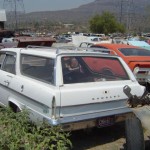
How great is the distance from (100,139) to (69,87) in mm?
1377

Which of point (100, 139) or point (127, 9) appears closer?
point (100, 139)

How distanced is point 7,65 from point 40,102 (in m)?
1.97

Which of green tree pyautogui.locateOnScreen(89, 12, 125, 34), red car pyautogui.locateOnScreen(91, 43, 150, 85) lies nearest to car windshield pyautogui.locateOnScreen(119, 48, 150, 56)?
red car pyautogui.locateOnScreen(91, 43, 150, 85)

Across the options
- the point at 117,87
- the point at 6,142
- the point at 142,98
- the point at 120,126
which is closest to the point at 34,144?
the point at 6,142

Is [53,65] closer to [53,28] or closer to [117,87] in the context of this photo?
[117,87]

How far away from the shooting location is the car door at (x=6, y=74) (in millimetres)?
6789

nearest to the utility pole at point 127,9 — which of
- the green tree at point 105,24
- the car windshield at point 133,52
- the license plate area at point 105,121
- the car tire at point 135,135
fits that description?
the green tree at point 105,24

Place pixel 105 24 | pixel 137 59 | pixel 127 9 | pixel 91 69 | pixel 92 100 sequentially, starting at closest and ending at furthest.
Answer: pixel 92 100, pixel 91 69, pixel 137 59, pixel 127 9, pixel 105 24

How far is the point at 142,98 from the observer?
14.5ft

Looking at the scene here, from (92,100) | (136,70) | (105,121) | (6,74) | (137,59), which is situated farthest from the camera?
(137,59)

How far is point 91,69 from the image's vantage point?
623 centimetres

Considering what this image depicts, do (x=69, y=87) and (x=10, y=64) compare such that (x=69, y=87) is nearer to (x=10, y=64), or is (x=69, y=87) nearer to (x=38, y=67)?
(x=38, y=67)

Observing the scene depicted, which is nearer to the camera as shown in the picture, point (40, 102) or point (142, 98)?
point (142, 98)

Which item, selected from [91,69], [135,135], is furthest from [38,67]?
[135,135]
